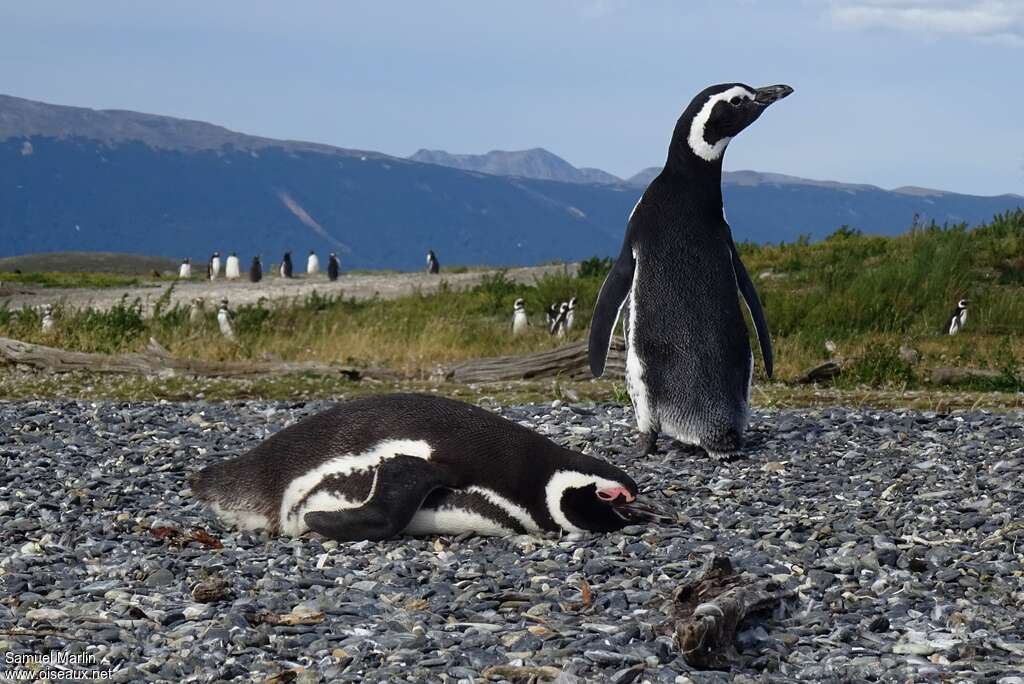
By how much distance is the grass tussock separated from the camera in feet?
42.9

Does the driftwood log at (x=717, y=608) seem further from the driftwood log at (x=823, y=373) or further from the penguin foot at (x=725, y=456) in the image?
the driftwood log at (x=823, y=373)

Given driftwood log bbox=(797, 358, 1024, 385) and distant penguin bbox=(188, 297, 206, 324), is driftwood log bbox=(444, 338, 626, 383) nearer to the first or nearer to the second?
driftwood log bbox=(797, 358, 1024, 385)

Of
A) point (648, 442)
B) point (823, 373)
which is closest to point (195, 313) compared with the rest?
point (823, 373)

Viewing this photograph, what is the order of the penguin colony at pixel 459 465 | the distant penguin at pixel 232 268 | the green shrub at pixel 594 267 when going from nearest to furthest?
the penguin colony at pixel 459 465
the green shrub at pixel 594 267
the distant penguin at pixel 232 268

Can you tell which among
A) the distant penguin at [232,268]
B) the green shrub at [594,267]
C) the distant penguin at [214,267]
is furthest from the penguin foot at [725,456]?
the distant penguin at [232,268]

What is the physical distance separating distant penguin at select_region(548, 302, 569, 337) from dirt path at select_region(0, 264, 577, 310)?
5.09 meters

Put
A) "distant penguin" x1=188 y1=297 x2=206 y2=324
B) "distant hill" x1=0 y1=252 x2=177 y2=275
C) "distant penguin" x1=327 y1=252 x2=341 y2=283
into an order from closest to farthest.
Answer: "distant penguin" x1=188 y1=297 x2=206 y2=324 → "distant penguin" x1=327 y1=252 x2=341 y2=283 → "distant hill" x1=0 y1=252 x2=177 y2=275

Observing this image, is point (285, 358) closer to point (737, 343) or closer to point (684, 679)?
point (737, 343)

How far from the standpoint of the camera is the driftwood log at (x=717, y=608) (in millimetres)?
3713

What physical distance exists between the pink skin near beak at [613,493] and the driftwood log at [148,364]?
265 inches

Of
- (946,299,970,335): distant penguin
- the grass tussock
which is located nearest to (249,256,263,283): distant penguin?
the grass tussock

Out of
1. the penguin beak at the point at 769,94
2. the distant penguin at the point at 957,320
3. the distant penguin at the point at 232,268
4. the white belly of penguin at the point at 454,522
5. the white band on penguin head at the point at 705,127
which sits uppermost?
the penguin beak at the point at 769,94

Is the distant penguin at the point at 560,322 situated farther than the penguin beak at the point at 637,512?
Yes

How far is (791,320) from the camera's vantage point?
14711 mm
